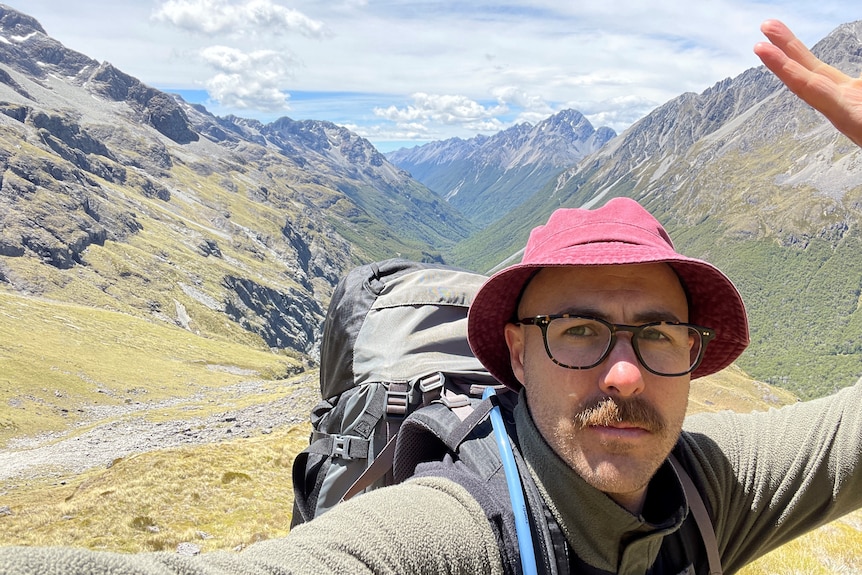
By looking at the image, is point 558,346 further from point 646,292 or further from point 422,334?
point 422,334

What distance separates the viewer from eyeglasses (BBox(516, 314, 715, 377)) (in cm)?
307

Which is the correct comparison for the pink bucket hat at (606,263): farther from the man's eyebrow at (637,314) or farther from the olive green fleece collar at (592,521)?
the olive green fleece collar at (592,521)

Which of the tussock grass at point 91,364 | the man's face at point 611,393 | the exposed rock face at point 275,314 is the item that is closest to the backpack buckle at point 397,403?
the man's face at point 611,393

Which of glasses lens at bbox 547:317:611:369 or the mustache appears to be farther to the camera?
glasses lens at bbox 547:317:611:369

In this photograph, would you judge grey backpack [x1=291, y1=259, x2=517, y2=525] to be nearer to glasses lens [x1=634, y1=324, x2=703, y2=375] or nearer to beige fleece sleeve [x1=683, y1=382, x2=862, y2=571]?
glasses lens [x1=634, y1=324, x2=703, y2=375]

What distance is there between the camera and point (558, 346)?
3.13m

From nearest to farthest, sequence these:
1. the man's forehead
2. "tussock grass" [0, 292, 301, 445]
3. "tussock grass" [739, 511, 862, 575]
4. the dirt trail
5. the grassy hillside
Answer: the man's forehead < "tussock grass" [739, 511, 862, 575] < the grassy hillside < the dirt trail < "tussock grass" [0, 292, 301, 445]

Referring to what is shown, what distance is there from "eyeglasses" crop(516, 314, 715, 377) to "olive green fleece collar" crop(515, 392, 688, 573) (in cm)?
50

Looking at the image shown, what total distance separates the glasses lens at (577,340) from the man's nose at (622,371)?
0.19 feet

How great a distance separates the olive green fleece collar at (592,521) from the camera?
113 inches

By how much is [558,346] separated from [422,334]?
198 centimetres

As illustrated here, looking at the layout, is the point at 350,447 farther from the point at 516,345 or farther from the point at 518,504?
the point at 518,504

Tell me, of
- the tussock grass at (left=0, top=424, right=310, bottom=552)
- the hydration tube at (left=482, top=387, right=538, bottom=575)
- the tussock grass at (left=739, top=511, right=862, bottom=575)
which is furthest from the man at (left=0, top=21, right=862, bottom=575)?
the tussock grass at (left=0, top=424, right=310, bottom=552)

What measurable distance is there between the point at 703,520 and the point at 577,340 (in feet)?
4.58
